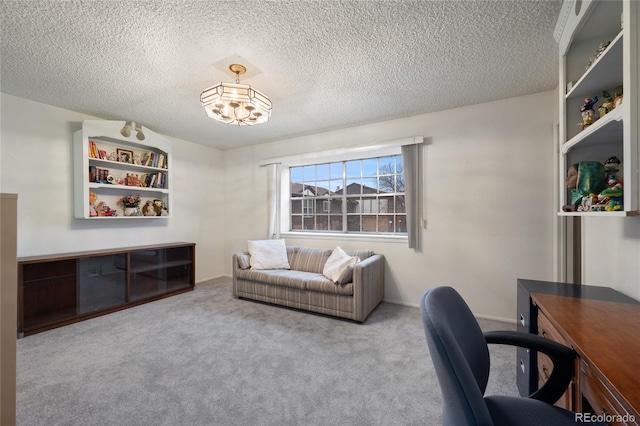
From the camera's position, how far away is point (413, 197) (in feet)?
11.0

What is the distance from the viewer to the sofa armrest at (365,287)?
282 cm

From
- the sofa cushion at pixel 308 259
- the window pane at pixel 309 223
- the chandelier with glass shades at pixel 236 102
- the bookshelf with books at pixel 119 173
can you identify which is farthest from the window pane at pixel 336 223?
the bookshelf with books at pixel 119 173

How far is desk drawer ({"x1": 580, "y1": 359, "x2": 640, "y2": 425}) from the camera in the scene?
677mm

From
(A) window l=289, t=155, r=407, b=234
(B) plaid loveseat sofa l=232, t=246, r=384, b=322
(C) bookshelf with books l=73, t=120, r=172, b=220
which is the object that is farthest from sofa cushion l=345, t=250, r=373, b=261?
(C) bookshelf with books l=73, t=120, r=172, b=220

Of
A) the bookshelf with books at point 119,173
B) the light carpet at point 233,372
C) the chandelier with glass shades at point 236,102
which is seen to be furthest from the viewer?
the bookshelf with books at point 119,173

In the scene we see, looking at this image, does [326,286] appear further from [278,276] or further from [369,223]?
[369,223]

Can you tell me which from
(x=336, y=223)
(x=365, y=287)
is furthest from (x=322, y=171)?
(x=365, y=287)

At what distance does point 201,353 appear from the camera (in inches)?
88.0

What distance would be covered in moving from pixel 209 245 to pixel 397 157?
145 inches

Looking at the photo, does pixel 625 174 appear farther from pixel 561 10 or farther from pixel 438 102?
pixel 438 102

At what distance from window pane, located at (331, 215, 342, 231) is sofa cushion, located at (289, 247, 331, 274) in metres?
0.57

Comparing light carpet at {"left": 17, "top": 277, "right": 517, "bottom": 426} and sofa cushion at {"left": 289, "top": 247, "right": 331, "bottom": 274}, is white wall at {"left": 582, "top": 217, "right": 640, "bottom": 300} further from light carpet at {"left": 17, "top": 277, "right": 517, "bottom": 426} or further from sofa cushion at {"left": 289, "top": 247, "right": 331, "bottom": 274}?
sofa cushion at {"left": 289, "top": 247, "right": 331, "bottom": 274}

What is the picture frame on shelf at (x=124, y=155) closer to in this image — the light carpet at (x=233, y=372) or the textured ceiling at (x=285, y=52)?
the textured ceiling at (x=285, y=52)

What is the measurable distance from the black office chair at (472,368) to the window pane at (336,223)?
10.1 ft
